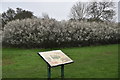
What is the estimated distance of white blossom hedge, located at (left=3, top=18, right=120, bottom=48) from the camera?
15.0 metres

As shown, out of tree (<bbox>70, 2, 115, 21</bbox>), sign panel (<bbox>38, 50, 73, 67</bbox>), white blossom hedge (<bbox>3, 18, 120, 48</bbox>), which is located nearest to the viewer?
sign panel (<bbox>38, 50, 73, 67</bbox>)

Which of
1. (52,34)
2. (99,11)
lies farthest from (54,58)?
(99,11)

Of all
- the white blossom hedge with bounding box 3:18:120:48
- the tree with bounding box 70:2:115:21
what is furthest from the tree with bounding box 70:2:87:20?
the white blossom hedge with bounding box 3:18:120:48

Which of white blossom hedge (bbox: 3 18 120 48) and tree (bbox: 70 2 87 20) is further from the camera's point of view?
tree (bbox: 70 2 87 20)

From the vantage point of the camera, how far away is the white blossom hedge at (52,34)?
15.0m

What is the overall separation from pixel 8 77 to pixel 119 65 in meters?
4.47

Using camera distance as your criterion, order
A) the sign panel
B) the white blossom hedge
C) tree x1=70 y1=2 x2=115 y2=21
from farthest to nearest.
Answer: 1. tree x1=70 y1=2 x2=115 y2=21
2. the white blossom hedge
3. the sign panel

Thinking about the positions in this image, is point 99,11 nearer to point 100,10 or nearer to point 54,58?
point 100,10

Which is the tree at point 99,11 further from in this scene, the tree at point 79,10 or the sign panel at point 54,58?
the sign panel at point 54,58

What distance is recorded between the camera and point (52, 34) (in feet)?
49.8

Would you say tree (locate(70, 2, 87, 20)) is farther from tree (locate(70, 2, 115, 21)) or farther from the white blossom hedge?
the white blossom hedge

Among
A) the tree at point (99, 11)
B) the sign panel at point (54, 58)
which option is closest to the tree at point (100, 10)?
the tree at point (99, 11)

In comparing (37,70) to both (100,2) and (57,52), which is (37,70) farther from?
(100,2)

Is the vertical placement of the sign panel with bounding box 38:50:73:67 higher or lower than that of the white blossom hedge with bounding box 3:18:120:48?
lower
